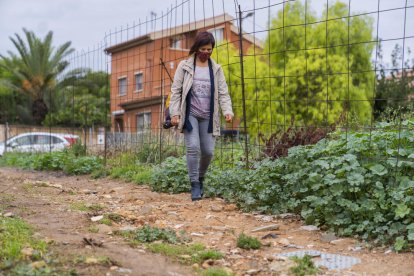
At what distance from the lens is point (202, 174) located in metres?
5.69

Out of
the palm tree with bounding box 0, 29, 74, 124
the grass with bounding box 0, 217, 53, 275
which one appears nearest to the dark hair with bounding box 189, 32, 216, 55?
the grass with bounding box 0, 217, 53, 275

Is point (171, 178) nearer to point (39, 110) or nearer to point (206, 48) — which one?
point (206, 48)

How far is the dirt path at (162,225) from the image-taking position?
3312mm

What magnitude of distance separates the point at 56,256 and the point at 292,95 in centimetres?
1987

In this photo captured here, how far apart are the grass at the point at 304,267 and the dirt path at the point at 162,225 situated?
0.50 ft

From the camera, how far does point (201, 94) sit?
5.46 metres

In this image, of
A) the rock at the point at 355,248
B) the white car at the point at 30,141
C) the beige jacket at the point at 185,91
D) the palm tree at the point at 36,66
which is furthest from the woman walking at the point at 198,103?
the palm tree at the point at 36,66

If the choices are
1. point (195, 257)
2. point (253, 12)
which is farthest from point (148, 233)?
point (253, 12)

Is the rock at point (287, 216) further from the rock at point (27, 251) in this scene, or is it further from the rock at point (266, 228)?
the rock at point (27, 251)

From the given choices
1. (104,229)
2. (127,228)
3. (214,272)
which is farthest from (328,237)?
(104,229)

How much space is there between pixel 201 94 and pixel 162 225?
1626 mm

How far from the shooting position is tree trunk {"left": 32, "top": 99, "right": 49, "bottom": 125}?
29733mm

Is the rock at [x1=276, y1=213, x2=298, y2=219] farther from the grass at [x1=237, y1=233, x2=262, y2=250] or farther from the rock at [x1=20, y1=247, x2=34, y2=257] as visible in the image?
the rock at [x1=20, y1=247, x2=34, y2=257]

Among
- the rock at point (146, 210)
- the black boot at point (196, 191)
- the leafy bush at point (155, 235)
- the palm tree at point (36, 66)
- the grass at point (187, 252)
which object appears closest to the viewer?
the grass at point (187, 252)
